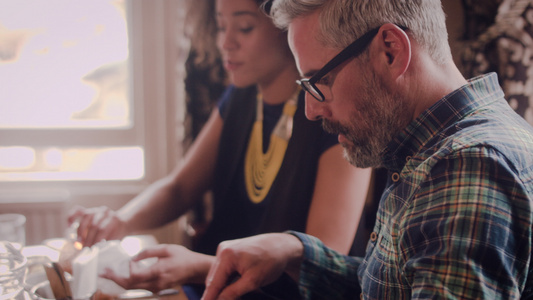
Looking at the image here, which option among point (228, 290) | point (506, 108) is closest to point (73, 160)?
point (228, 290)

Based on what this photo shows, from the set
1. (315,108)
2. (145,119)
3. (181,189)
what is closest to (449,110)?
(315,108)

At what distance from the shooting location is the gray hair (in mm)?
612

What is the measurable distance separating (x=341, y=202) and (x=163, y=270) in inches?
15.7

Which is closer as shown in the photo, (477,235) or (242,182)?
(477,235)

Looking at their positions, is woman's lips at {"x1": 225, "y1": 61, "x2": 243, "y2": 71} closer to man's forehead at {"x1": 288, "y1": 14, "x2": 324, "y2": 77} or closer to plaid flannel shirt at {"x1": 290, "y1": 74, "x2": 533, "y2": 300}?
man's forehead at {"x1": 288, "y1": 14, "x2": 324, "y2": 77}

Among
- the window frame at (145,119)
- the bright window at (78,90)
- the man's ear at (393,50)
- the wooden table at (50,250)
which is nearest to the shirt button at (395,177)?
the man's ear at (393,50)

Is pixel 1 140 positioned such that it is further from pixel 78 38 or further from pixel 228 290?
pixel 228 290

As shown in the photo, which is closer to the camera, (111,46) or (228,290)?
(228,290)

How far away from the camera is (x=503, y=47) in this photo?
0.86 metres

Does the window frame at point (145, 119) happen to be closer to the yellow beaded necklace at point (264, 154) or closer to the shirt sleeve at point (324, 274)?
the yellow beaded necklace at point (264, 154)

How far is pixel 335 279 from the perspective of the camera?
31.6 inches

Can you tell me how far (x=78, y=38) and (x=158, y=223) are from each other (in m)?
1.06

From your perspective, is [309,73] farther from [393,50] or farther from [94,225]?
[94,225]

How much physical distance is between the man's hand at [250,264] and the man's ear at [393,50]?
14.4 inches
